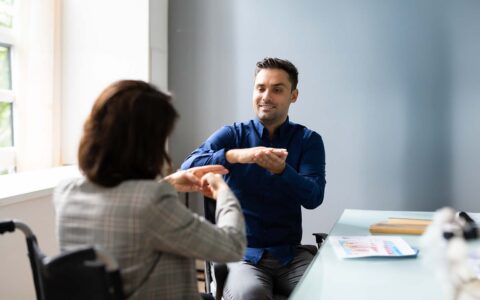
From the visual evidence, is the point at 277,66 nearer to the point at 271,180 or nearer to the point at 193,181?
the point at 271,180

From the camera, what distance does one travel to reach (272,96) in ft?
7.43

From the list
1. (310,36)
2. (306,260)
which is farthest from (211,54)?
(306,260)

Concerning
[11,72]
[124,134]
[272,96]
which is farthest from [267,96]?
[11,72]

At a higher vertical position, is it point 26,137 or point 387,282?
point 26,137

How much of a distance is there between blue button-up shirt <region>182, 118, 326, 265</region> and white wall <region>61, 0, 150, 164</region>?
4.23 feet

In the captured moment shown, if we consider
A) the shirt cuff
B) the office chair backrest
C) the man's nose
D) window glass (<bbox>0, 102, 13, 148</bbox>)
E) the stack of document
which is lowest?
the stack of document

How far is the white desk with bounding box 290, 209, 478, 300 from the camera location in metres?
1.26

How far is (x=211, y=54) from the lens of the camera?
355 cm

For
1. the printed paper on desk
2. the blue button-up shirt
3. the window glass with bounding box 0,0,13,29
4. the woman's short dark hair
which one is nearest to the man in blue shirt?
the blue button-up shirt

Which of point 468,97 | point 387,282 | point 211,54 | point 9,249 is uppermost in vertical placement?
point 211,54

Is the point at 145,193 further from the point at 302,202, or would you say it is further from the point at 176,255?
the point at 302,202

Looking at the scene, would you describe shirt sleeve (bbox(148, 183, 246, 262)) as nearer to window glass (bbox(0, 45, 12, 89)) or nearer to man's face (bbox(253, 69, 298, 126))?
man's face (bbox(253, 69, 298, 126))

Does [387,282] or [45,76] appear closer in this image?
[387,282]

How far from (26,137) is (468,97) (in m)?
2.78
